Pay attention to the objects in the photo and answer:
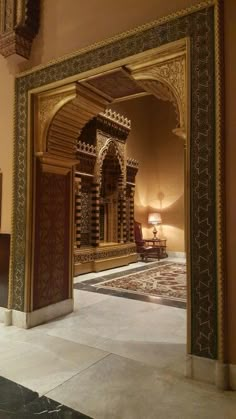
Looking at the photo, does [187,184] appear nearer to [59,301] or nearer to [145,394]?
[145,394]

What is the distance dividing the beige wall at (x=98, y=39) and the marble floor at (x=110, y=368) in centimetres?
50

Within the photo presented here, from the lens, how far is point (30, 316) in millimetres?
3650

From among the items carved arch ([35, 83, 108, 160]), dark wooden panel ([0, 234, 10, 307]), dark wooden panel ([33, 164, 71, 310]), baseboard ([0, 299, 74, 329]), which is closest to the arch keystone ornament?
carved arch ([35, 83, 108, 160])

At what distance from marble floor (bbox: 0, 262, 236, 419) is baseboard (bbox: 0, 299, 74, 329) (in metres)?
0.09

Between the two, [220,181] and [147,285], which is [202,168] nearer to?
[220,181]

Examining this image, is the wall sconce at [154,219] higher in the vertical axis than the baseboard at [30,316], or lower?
higher

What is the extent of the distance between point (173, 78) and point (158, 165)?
853 cm

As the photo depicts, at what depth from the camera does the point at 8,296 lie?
3.82m

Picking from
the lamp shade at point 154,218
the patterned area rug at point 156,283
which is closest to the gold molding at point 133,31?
the patterned area rug at point 156,283

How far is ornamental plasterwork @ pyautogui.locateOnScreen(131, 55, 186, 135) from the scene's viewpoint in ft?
8.87

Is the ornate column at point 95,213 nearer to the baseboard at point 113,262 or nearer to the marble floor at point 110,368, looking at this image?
the baseboard at point 113,262

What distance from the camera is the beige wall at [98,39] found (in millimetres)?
2418

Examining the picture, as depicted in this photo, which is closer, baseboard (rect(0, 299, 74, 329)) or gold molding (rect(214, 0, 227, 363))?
gold molding (rect(214, 0, 227, 363))

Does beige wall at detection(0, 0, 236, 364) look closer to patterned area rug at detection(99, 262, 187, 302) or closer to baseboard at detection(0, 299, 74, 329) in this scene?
baseboard at detection(0, 299, 74, 329)
